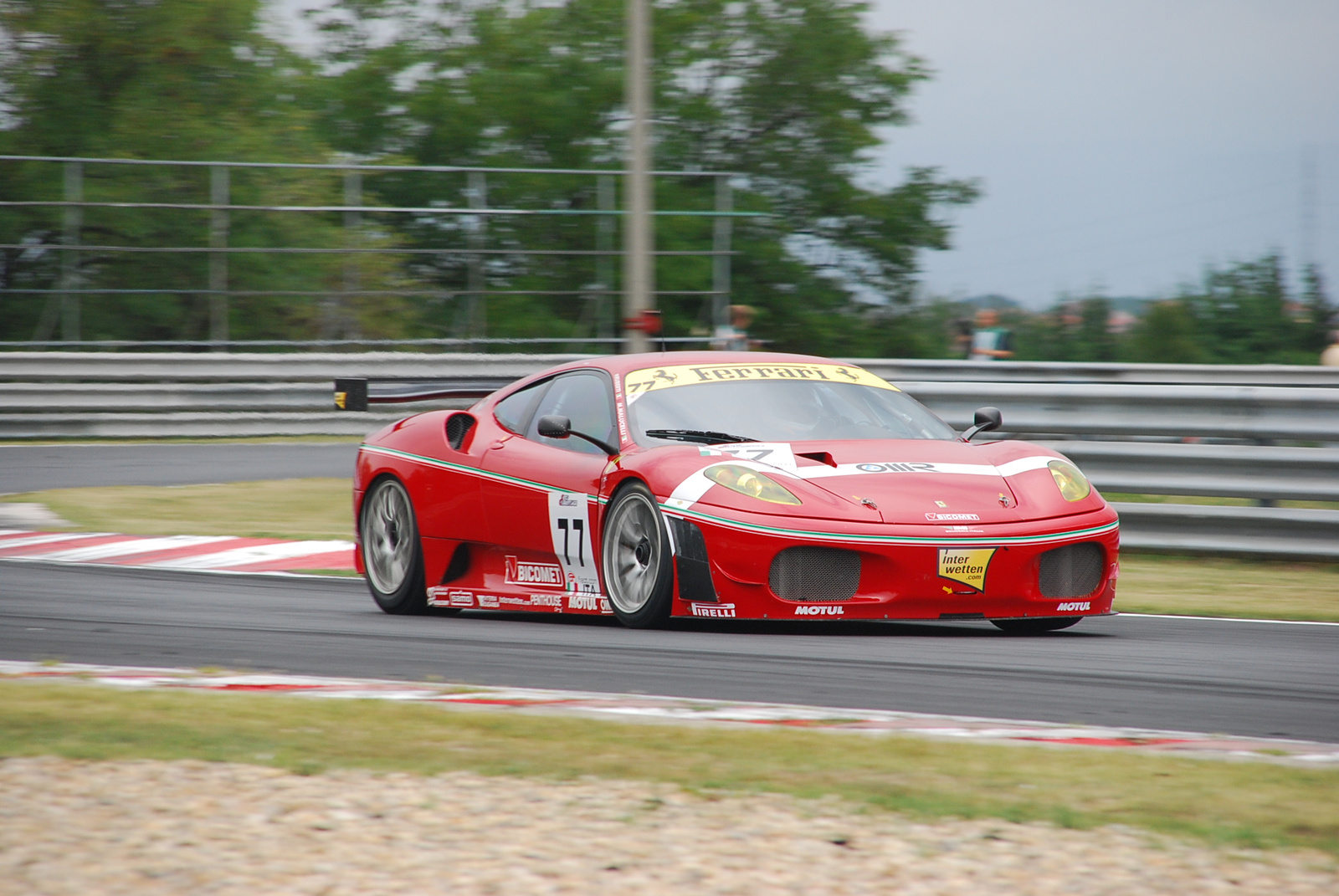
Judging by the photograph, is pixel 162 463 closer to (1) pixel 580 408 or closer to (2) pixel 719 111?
(1) pixel 580 408

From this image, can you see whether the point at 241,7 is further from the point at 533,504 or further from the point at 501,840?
the point at 501,840

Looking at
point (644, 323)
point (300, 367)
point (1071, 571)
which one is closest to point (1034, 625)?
point (1071, 571)

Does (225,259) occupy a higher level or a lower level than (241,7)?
lower

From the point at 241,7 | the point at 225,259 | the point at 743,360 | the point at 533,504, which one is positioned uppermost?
the point at 241,7

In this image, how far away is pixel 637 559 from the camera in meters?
6.62

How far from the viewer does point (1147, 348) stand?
1192 inches

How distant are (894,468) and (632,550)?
1.04 m

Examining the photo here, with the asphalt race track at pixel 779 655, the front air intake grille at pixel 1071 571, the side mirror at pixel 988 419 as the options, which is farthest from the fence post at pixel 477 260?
the front air intake grille at pixel 1071 571

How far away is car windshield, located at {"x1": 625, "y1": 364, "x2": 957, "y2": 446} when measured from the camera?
6961mm

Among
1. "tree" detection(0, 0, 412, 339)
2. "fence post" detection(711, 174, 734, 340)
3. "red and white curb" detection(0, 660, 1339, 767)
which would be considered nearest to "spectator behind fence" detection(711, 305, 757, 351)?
"fence post" detection(711, 174, 734, 340)

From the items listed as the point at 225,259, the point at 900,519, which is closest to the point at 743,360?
the point at 900,519

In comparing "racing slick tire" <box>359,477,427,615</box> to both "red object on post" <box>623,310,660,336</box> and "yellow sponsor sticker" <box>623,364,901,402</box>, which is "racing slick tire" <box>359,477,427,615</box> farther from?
"red object on post" <box>623,310,660,336</box>

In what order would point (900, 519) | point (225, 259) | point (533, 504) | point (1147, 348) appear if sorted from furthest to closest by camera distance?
1. point (1147, 348)
2. point (225, 259)
3. point (533, 504)
4. point (900, 519)

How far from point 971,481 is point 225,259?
14.9 meters
